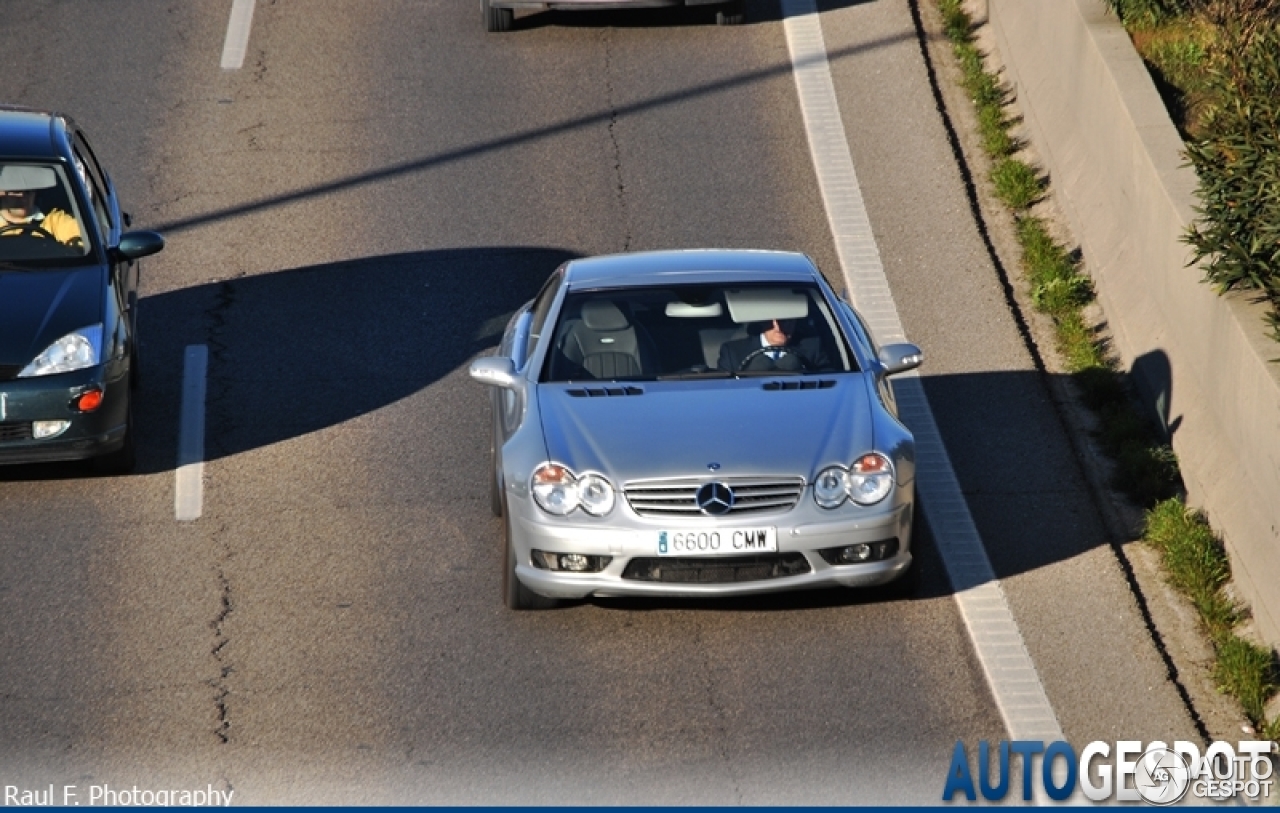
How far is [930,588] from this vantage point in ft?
31.7

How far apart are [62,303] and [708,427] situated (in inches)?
154

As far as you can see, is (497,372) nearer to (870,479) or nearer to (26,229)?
(870,479)

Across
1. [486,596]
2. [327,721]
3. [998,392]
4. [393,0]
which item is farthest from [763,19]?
[327,721]

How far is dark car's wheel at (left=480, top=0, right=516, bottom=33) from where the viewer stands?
60.5ft


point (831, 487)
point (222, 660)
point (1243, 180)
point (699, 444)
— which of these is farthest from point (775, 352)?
point (222, 660)

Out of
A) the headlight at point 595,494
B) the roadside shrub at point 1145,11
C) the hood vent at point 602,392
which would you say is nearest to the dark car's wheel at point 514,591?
the headlight at point 595,494

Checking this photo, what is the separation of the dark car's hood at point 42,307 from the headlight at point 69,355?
4cm

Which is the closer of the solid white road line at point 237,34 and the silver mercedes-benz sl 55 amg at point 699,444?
the silver mercedes-benz sl 55 amg at point 699,444

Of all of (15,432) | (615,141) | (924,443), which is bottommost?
(615,141)

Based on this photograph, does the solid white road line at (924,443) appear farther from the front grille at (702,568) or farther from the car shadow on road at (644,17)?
the front grille at (702,568)

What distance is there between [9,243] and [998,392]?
5.70 m

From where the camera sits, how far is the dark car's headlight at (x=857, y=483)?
8883mm

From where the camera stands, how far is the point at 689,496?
8812 millimetres

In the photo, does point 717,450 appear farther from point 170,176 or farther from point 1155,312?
point 170,176
